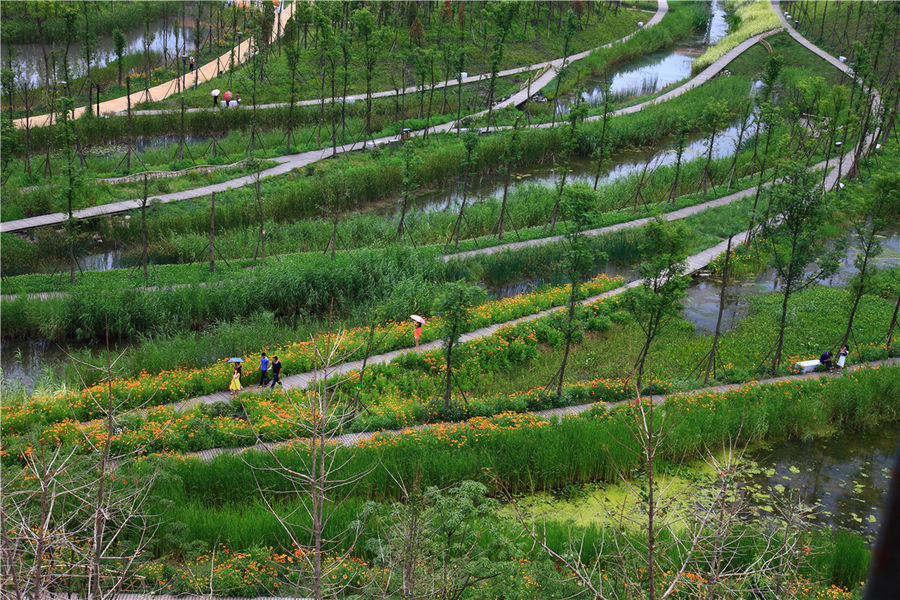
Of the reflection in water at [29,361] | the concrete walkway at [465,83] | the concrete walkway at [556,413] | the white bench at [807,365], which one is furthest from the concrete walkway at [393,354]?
the concrete walkway at [465,83]

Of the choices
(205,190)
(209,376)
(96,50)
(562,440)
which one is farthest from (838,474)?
(96,50)

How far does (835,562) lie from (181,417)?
40.2 ft

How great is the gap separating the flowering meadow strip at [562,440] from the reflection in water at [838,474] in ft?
1.22

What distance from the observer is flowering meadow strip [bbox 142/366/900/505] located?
1364 centimetres

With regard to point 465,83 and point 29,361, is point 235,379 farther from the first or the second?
point 465,83

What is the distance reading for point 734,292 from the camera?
2528cm

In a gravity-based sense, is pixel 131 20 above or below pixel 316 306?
above

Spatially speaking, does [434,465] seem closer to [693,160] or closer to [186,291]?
[186,291]

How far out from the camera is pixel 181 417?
15.4 meters

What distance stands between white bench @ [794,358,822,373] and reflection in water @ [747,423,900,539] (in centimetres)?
208

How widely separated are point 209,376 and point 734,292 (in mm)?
16976

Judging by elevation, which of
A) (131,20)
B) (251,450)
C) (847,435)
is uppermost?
(131,20)

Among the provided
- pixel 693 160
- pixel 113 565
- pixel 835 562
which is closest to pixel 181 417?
pixel 113 565

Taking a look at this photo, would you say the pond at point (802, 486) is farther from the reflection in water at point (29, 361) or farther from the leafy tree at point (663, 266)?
the reflection in water at point (29, 361)
